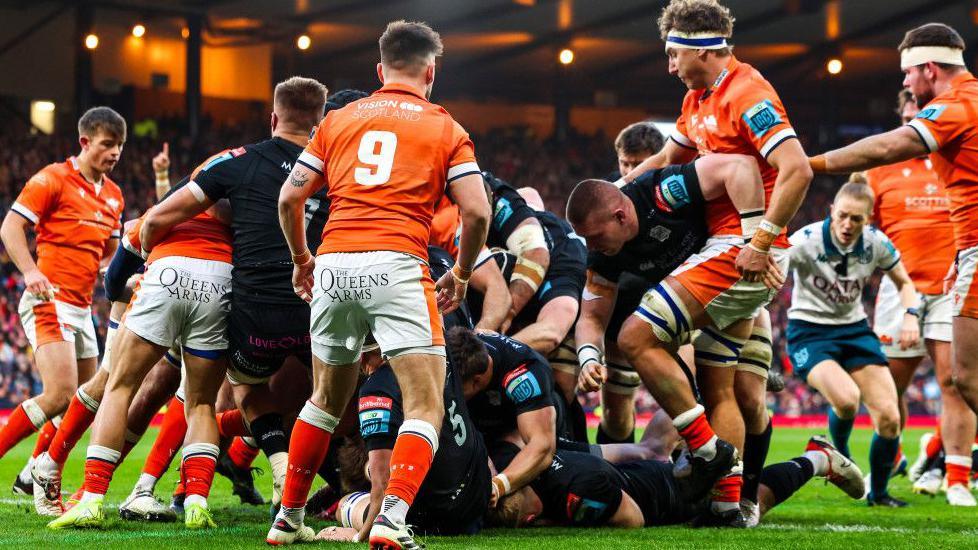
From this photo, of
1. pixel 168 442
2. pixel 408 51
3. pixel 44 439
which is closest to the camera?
pixel 408 51

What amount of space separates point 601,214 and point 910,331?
12.6 ft

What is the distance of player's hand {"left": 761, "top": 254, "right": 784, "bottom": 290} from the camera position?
5789 mm

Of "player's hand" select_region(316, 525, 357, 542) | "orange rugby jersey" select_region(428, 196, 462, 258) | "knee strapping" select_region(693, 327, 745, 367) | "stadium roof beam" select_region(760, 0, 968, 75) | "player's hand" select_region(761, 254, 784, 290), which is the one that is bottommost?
"player's hand" select_region(316, 525, 357, 542)

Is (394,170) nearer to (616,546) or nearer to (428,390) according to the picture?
(428,390)

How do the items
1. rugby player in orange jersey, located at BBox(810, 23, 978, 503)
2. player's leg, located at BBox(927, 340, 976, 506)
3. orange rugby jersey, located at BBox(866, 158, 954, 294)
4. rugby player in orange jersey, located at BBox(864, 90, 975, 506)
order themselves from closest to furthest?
rugby player in orange jersey, located at BBox(810, 23, 978, 503) < player's leg, located at BBox(927, 340, 976, 506) < rugby player in orange jersey, located at BBox(864, 90, 975, 506) < orange rugby jersey, located at BBox(866, 158, 954, 294)

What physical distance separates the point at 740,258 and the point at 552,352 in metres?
2.00

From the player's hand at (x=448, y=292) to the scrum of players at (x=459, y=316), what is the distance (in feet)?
0.04

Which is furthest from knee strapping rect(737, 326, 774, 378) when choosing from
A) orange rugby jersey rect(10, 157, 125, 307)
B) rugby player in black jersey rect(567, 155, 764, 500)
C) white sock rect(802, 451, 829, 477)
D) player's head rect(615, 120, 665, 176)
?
orange rugby jersey rect(10, 157, 125, 307)

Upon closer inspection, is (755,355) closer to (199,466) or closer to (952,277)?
(952,277)

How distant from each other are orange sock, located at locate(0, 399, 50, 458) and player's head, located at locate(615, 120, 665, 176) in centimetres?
469

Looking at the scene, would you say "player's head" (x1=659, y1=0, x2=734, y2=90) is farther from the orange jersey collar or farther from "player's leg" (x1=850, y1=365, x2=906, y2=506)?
"player's leg" (x1=850, y1=365, x2=906, y2=506)

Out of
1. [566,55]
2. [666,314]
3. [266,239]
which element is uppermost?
[566,55]

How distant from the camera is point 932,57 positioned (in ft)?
21.0

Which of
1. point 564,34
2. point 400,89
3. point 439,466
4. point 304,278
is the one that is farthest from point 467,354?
point 564,34
